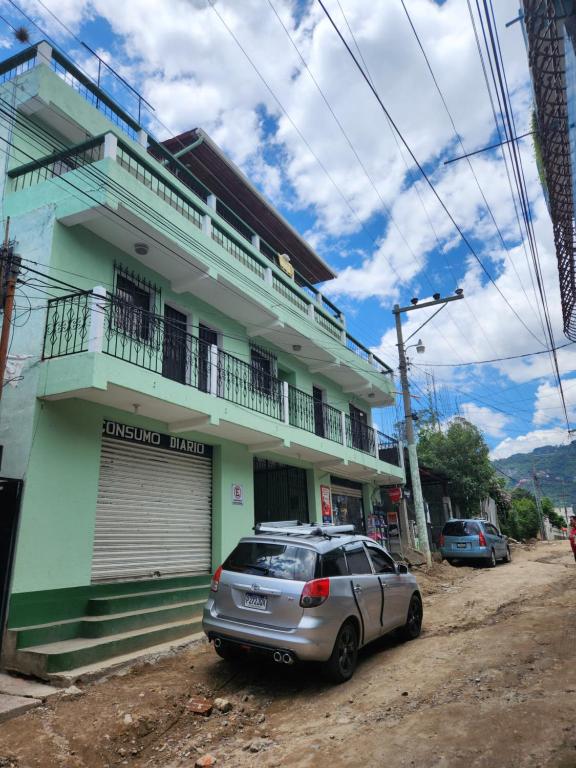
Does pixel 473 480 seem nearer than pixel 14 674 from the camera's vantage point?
No

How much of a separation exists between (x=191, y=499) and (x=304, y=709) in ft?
19.0

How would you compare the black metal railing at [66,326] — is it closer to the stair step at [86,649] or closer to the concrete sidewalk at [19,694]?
the stair step at [86,649]

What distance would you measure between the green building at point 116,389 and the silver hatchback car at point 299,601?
78.8 inches

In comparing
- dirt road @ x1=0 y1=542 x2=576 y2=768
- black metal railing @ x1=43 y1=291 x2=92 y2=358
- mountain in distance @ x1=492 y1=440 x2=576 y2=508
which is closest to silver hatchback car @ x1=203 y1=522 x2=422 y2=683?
dirt road @ x1=0 y1=542 x2=576 y2=768

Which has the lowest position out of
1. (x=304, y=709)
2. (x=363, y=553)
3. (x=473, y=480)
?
(x=304, y=709)

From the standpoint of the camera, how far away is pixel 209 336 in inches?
469

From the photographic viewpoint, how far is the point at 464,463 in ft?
88.8

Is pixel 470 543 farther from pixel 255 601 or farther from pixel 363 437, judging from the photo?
pixel 255 601

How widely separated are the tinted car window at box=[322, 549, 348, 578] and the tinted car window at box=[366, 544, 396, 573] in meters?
0.91

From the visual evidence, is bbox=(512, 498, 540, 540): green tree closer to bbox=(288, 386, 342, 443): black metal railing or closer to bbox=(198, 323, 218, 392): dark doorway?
bbox=(288, 386, 342, 443): black metal railing

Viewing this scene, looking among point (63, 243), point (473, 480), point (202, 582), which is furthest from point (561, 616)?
point (473, 480)

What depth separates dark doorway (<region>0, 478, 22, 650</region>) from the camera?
263 inches

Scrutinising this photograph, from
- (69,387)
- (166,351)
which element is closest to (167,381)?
(69,387)

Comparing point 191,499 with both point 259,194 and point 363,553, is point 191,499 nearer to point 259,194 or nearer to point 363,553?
point 363,553
